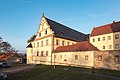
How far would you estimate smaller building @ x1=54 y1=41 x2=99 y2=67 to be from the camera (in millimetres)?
33781

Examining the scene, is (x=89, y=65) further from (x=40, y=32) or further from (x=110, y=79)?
(x=40, y=32)

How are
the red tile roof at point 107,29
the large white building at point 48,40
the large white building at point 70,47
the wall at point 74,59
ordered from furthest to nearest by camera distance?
the large white building at point 48,40
the red tile roof at point 107,29
the wall at point 74,59
the large white building at point 70,47

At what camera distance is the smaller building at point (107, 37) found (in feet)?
152

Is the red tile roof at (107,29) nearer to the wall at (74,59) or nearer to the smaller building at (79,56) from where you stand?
the smaller building at (79,56)

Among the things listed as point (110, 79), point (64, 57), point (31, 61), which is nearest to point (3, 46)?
point (31, 61)

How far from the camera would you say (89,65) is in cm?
3356

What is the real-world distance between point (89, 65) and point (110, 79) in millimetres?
14122

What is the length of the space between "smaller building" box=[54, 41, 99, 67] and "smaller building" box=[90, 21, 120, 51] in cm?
1275

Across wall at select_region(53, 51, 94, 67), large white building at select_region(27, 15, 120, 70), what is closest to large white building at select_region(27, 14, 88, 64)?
large white building at select_region(27, 15, 120, 70)

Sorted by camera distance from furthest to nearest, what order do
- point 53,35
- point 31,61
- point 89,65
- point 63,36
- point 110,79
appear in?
point 31,61, point 63,36, point 53,35, point 89,65, point 110,79

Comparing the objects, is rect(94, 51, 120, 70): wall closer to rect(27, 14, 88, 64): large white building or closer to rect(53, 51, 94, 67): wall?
rect(53, 51, 94, 67): wall

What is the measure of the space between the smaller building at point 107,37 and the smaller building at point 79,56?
12754mm

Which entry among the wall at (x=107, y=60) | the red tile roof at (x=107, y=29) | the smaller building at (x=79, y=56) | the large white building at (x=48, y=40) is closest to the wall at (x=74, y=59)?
the smaller building at (x=79, y=56)

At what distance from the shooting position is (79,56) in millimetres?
36750
